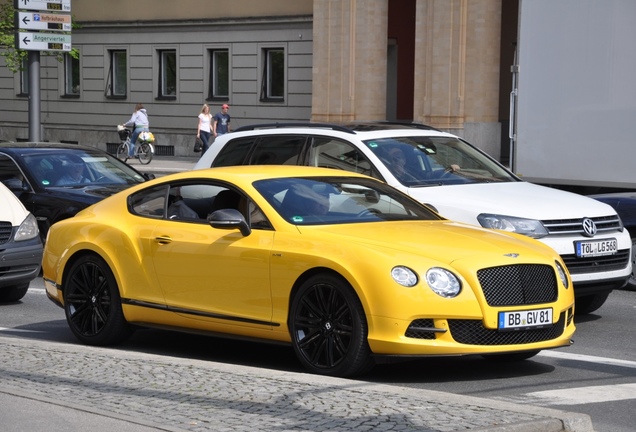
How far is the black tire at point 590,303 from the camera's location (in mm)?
11438

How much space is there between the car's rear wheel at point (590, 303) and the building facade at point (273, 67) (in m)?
22.3

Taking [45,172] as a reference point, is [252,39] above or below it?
above

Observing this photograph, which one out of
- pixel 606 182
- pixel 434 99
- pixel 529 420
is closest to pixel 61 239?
pixel 529 420

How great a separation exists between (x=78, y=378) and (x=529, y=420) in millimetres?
2882

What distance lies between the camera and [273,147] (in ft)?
41.1

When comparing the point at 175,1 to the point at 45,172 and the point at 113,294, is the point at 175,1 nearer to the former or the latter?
the point at 45,172

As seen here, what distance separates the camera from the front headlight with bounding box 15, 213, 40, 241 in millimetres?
12336

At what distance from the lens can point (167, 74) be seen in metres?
43.0

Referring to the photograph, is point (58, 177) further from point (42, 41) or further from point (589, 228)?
point (42, 41)

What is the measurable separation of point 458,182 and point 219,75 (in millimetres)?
30210

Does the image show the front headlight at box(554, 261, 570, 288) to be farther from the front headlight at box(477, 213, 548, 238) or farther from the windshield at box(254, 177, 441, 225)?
the front headlight at box(477, 213, 548, 238)

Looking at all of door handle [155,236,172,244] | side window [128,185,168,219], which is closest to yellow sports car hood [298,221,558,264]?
door handle [155,236,172,244]

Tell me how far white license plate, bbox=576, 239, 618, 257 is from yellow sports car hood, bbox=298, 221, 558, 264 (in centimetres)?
189

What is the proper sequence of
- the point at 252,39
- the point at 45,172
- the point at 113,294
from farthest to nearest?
1. the point at 252,39
2. the point at 45,172
3. the point at 113,294
